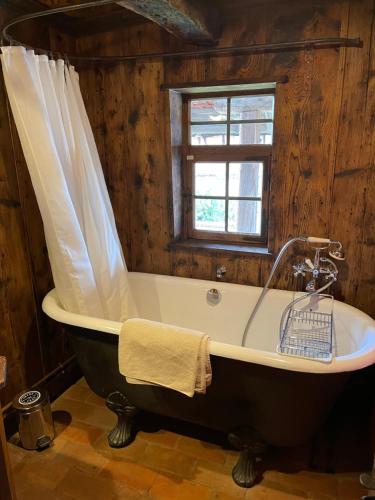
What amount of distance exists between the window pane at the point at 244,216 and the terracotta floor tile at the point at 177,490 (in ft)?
4.71

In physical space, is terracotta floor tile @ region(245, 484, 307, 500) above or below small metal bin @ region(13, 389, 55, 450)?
below

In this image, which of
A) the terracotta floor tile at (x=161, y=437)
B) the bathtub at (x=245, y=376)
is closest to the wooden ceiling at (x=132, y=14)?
the bathtub at (x=245, y=376)

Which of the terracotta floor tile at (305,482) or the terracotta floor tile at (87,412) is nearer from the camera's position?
the terracotta floor tile at (305,482)

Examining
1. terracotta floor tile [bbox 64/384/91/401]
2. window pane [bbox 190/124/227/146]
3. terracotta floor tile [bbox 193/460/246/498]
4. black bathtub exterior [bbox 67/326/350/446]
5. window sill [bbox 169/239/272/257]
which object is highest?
window pane [bbox 190/124/227/146]

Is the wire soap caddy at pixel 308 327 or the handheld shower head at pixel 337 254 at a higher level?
the handheld shower head at pixel 337 254

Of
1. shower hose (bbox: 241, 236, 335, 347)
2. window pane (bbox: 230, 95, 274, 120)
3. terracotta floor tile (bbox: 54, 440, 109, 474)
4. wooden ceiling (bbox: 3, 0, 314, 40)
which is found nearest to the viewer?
wooden ceiling (bbox: 3, 0, 314, 40)

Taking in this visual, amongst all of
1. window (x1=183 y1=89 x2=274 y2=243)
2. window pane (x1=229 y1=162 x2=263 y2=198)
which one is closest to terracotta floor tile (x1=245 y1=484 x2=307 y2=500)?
window (x1=183 y1=89 x2=274 y2=243)

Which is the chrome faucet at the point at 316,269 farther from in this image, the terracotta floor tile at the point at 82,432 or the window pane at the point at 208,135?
the terracotta floor tile at the point at 82,432

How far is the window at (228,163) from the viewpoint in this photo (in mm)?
2172

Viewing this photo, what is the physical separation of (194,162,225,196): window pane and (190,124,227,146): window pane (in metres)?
0.14

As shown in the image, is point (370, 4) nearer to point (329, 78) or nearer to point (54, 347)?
point (329, 78)

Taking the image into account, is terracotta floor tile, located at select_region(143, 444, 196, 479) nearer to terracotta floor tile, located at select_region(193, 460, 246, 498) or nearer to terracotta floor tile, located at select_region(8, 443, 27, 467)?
terracotta floor tile, located at select_region(193, 460, 246, 498)

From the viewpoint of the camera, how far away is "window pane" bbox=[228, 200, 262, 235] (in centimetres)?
229

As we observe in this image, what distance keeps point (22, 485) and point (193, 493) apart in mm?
808
